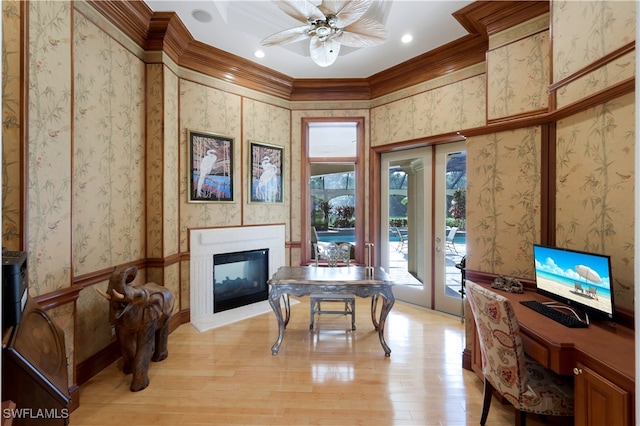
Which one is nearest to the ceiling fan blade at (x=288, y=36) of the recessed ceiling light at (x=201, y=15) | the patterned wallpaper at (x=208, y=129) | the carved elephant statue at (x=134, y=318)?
the recessed ceiling light at (x=201, y=15)

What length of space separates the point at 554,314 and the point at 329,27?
2.82 m

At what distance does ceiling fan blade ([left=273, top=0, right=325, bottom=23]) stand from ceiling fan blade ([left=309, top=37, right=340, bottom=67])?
1.01 feet

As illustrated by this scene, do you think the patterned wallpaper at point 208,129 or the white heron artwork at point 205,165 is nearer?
the patterned wallpaper at point 208,129

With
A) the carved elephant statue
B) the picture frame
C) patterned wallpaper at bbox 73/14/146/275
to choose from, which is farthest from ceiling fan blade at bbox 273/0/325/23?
the carved elephant statue

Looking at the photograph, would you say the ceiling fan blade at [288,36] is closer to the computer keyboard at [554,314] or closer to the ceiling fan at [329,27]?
the ceiling fan at [329,27]

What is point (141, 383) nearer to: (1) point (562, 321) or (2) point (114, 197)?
(2) point (114, 197)

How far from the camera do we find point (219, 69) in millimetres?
3768

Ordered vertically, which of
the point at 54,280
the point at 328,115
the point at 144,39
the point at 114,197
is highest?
the point at 144,39

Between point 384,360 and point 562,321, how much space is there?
1465mm

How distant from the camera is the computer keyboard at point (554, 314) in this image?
181 centimetres

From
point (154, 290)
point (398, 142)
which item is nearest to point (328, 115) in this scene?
point (398, 142)

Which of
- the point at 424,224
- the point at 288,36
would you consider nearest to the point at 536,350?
the point at 424,224

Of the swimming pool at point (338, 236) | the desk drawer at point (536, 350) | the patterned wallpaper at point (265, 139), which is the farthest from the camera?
the swimming pool at point (338, 236)

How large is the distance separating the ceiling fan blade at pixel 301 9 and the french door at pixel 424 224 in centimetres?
228
